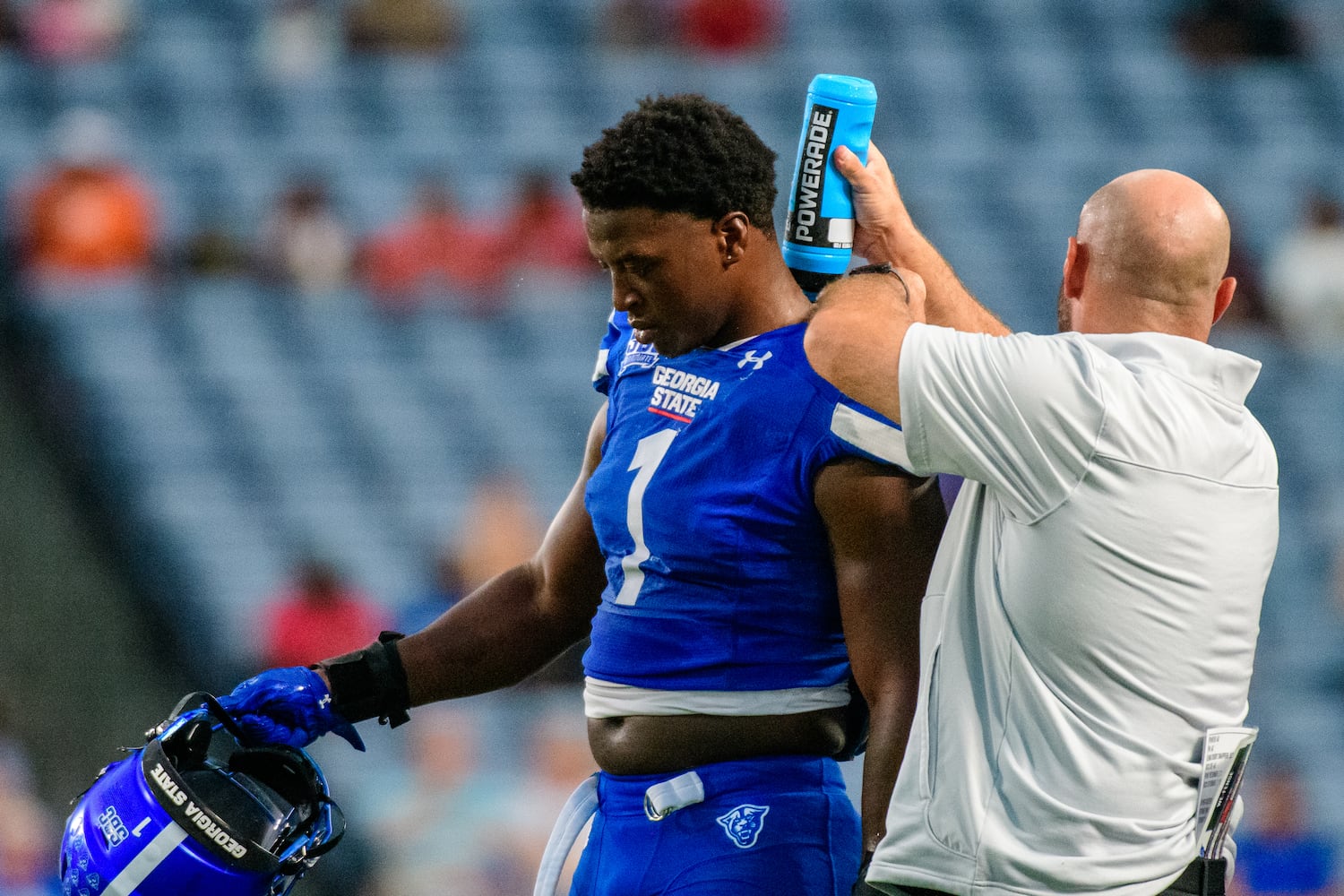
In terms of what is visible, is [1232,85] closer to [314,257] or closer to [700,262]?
[314,257]

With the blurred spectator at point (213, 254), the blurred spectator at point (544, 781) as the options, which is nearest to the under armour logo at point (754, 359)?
the blurred spectator at point (544, 781)

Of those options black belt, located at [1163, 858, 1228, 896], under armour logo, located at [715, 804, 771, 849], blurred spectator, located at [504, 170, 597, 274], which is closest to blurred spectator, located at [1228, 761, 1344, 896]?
blurred spectator, located at [504, 170, 597, 274]

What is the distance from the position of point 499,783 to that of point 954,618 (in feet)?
13.7

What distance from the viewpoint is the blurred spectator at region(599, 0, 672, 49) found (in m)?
9.84

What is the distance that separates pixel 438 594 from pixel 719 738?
4.47m

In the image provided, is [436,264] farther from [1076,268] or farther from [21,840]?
[1076,268]

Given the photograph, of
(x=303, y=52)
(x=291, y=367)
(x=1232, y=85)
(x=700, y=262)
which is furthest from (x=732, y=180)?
(x=1232, y=85)

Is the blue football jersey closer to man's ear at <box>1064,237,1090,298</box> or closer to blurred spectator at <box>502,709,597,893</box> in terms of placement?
man's ear at <box>1064,237,1090,298</box>

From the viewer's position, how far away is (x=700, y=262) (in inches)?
108

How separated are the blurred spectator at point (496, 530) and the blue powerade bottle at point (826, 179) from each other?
170 inches

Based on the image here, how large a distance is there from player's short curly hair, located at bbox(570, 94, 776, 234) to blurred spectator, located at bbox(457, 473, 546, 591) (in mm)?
4387

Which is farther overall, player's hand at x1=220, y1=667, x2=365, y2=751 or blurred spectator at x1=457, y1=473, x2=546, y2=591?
blurred spectator at x1=457, y1=473, x2=546, y2=591

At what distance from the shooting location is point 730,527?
106 inches

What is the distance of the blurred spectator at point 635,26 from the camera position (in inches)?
388
